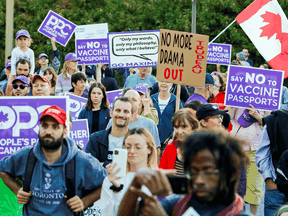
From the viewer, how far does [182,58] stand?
269 inches

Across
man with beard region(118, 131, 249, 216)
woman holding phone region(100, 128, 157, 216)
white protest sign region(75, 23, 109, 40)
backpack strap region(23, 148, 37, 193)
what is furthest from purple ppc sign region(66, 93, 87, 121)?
man with beard region(118, 131, 249, 216)

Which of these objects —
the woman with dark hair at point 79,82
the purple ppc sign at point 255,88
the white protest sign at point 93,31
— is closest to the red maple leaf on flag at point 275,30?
the purple ppc sign at point 255,88

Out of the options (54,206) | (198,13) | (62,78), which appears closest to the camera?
(54,206)

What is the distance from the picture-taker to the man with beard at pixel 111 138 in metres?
5.08

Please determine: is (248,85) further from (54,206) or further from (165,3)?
(165,3)

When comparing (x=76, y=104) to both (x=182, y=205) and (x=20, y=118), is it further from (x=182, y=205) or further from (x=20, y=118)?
(x=182, y=205)

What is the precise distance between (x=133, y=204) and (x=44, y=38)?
2288 centimetres

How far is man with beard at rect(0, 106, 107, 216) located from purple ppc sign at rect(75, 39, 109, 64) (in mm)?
7360

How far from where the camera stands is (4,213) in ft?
16.1

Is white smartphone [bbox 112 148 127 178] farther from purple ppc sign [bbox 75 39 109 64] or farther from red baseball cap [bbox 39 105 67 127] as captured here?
purple ppc sign [bbox 75 39 109 64]

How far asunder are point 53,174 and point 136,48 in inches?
241

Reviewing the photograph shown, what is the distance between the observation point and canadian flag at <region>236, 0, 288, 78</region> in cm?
759

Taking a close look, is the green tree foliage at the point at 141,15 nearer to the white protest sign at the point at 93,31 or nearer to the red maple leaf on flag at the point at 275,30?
the white protest sign at the point at 93,31

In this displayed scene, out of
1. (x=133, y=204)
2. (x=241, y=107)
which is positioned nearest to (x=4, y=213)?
(x=133, y=204)
